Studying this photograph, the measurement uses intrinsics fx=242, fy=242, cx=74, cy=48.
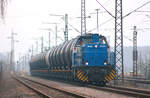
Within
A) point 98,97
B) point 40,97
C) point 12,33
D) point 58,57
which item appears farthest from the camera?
point 12,33

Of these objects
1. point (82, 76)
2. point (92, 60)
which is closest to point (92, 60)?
point (92, 60)

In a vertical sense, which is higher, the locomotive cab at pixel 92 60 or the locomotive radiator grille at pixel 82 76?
the locomotive cab at pixel 92 60

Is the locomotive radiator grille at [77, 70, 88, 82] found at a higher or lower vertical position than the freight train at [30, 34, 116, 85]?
lower

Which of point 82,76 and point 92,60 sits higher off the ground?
point 92,60

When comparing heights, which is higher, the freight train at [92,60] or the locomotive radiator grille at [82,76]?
the freight train at [92,60]

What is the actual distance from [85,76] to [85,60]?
1383 millimetres

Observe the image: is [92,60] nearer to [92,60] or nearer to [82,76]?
[92,60]

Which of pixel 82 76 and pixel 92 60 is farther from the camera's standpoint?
pixel 92 60

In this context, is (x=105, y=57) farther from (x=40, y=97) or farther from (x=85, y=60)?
(x=40, y=97)

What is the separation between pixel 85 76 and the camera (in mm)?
20078

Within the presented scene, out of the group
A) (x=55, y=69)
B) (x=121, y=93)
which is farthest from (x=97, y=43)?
(x=55, y=69)

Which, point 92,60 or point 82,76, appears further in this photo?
point 92,60

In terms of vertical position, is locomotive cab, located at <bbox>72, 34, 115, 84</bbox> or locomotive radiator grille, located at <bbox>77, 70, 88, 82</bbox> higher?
locomotive cab, located at <bbox>72, 34, 115, 84</bbox>

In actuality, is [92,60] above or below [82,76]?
above
